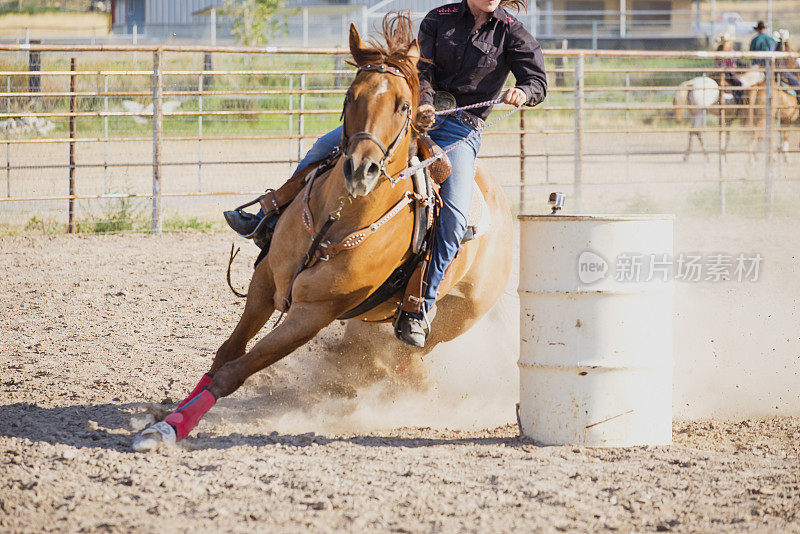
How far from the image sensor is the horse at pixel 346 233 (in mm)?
3760

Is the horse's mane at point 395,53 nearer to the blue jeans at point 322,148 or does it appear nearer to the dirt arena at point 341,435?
the blue jeans at point 322,148

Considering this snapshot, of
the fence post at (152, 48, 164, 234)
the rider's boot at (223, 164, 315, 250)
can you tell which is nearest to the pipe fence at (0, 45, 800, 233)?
the fence post at (152, 48, 164, 234)

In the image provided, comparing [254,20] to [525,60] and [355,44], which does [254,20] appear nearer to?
[525,60]

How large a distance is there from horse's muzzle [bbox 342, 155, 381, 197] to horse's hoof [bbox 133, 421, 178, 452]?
1.31 m

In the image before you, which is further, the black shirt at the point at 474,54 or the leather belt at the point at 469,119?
the leather belt at the point at 469,119

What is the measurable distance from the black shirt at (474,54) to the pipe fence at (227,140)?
4948mm

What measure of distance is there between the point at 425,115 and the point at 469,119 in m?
0.75

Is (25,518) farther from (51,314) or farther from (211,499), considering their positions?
(51,314)

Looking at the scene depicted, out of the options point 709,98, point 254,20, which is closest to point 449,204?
point 709,98

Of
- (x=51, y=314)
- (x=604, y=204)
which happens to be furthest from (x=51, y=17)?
(x=51, y=314)

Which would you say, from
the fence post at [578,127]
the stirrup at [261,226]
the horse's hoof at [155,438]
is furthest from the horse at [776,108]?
the horse's hoof at [155,438]

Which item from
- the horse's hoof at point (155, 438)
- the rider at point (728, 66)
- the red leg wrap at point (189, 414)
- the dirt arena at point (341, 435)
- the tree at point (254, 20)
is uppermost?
the tree at point (254, 20)

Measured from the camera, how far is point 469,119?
16.0ft

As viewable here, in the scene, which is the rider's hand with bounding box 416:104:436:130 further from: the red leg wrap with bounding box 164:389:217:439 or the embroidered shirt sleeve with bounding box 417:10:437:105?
the red leg wrap with bounding box 164:389:217:439
